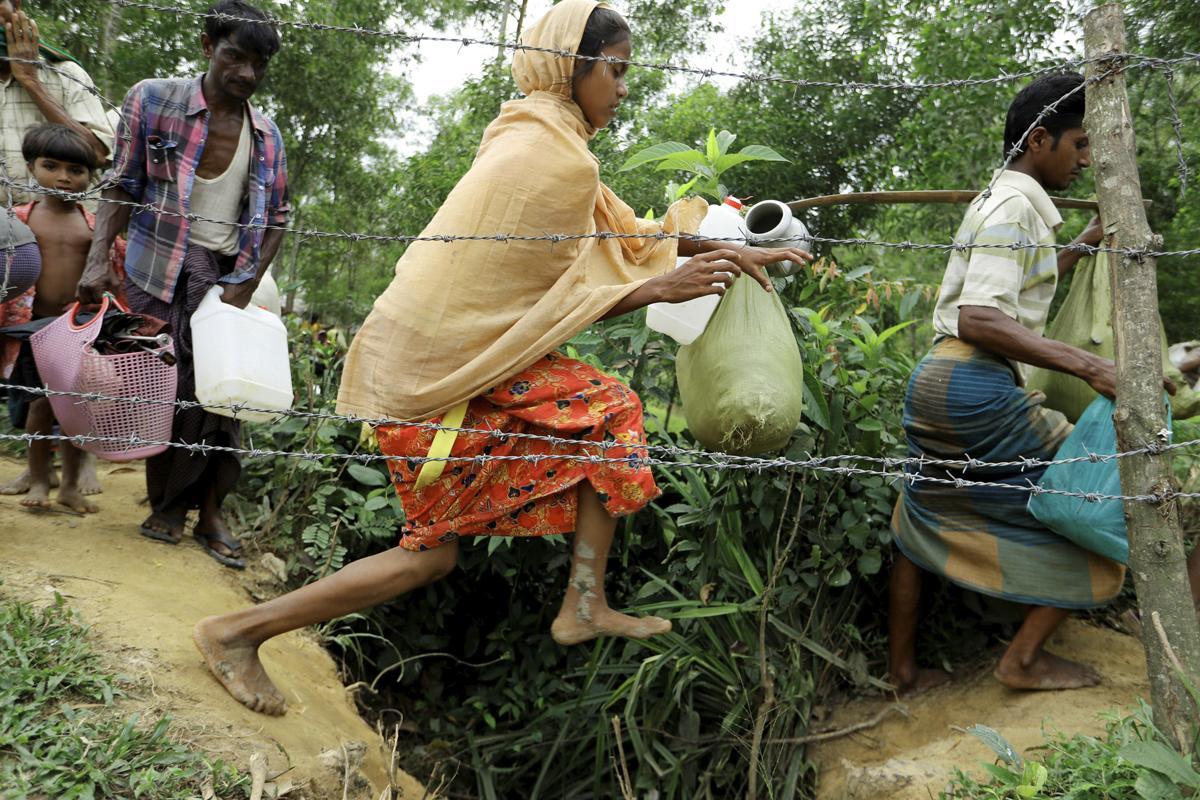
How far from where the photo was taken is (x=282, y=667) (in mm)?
2914

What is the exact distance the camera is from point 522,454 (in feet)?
7.83

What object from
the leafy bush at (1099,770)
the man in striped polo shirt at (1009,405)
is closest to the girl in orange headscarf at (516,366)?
the man in striped polo shirt at (1009,405)

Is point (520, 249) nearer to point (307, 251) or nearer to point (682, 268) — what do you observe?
point (682, 268)

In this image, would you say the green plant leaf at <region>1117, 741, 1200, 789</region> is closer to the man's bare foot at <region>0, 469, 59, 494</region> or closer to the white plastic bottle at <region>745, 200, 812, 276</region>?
the white plastic bottle at <region>745, 200, 812, 276</region>

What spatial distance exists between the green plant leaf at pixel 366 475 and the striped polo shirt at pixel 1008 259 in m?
2.06

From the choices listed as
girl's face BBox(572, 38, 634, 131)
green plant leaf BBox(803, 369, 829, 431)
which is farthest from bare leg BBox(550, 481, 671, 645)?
girl's face BBox(572, 38, 634, 131)

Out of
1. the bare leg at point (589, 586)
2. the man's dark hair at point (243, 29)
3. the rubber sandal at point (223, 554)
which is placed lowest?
the rubber sandal at point (223, 554)

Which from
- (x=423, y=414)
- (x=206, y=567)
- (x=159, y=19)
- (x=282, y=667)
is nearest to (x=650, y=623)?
(x=423, y=414)

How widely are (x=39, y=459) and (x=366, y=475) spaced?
1.08 metres

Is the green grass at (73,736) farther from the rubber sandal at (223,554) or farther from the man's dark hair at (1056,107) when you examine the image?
the man's dark hair at (1056,107)

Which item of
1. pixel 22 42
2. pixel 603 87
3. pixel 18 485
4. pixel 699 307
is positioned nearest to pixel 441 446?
pixel 699 307

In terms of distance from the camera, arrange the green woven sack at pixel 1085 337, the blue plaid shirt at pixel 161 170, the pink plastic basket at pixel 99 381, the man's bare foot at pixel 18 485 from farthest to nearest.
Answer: the man's bare foot at pixel 18 485
the blue plaid shirt at pixel 161 170
the pink plastic basket at pixel 99 381
the green woven sack at pixel 1085 337

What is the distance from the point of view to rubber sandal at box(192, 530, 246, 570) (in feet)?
10.9

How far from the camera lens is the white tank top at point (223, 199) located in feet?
10.5
